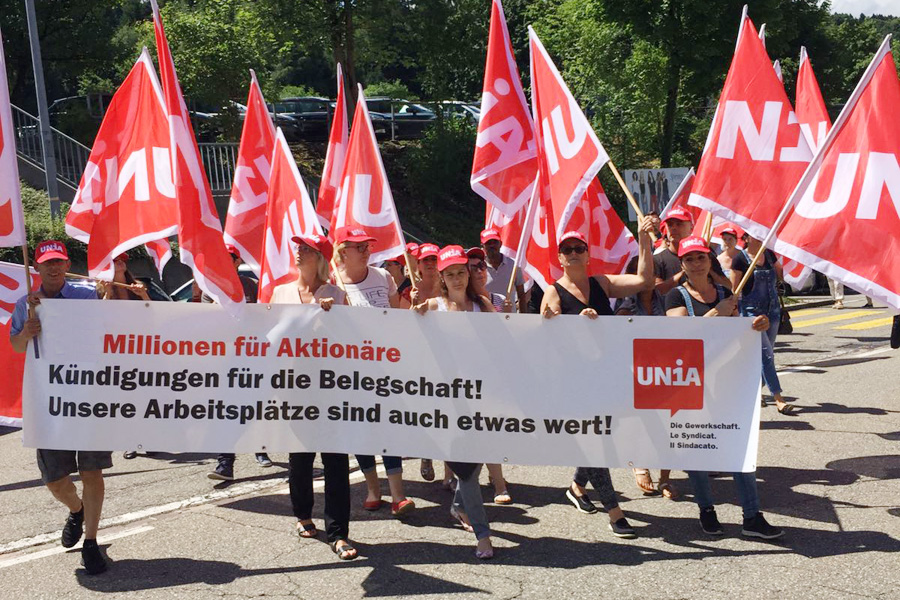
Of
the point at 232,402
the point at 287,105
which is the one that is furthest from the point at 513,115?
the point at 287,105

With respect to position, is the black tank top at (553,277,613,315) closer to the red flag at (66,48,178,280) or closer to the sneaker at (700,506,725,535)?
the sneaker at (700,506,725,535)

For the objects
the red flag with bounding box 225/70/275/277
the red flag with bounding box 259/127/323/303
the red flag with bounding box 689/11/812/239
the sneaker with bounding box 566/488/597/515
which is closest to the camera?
the sneaker with bounding box 566/488/597/515

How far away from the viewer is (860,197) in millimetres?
6316

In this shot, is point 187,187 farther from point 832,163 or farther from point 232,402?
point 832,163

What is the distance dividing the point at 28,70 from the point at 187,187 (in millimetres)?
22964

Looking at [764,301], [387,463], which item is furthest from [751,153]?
[387,463]

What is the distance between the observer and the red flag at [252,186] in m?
9.60

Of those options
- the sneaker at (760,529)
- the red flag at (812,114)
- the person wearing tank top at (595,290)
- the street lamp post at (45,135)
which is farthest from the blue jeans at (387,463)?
the street lamp post at (45,135)

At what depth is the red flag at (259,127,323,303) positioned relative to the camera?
24.7 ft

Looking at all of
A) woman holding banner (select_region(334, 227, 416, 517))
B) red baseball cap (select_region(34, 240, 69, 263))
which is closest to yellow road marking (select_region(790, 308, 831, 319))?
woman holding banner (select_region(334, 227, 416, 517))

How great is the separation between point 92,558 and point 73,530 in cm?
41

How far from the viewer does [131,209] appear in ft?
23.9

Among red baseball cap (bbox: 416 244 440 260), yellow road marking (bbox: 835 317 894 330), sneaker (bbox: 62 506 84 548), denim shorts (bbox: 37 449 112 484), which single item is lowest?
yellow road marking (bbox: 835 317 894 330)

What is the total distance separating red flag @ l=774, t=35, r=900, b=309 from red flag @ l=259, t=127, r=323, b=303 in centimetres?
325
